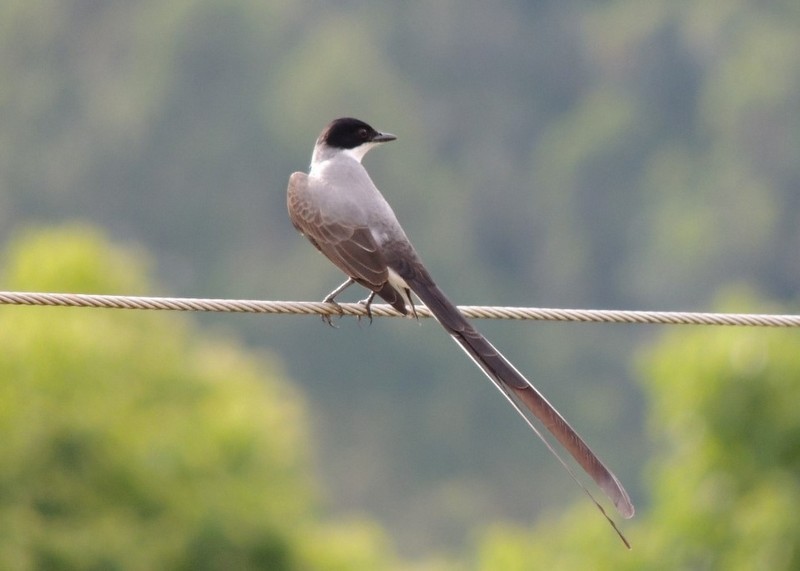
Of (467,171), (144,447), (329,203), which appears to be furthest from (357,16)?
(329,203)

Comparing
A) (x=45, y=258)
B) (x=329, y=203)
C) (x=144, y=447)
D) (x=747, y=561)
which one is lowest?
(x=747, y=561)

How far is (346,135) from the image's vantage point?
8.73m

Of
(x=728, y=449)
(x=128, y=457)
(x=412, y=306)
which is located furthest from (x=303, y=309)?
(x=128, y=457)

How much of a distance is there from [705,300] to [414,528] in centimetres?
1076

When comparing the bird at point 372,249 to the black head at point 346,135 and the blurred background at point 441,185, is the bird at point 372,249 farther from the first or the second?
the blurred background at point 441,185

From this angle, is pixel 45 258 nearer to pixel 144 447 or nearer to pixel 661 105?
pixel 144 447

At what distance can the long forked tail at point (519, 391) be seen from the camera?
622 cm

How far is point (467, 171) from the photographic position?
65625mm

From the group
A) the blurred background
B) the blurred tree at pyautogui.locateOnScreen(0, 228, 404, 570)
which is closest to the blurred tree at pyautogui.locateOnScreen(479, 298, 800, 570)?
the blurred tree at pyautogui.locateOnScreen(0, 228, 404, 570)

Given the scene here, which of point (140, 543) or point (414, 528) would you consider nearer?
point (140, 543)

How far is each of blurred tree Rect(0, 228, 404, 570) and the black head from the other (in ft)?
25.4

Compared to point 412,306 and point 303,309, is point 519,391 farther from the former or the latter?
point 412,306

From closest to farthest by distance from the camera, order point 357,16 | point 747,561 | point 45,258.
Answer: point 747,561 → point 45,258 → point 357,16

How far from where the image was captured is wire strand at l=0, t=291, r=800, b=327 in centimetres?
650
